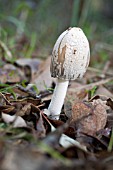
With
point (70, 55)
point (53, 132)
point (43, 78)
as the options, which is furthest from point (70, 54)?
point (43, 78)

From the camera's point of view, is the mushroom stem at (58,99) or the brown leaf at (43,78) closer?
the mushroom stem at (58,99)

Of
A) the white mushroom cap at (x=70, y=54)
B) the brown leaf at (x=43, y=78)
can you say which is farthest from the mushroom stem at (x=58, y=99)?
the brown leaf at (x=43, y=78)

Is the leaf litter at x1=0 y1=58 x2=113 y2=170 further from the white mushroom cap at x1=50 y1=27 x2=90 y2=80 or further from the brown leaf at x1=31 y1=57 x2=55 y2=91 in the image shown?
the white mushroom cap at x1=50 y1=27 x2=90 y2=80

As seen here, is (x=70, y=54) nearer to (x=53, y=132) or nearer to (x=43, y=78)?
(x=53, y=132)

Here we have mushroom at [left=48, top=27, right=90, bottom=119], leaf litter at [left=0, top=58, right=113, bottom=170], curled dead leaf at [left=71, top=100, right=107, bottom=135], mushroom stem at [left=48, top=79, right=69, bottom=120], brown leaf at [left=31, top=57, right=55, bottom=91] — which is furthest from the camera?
brown leaf at [left=31, top=57, right=55, bottom=91]

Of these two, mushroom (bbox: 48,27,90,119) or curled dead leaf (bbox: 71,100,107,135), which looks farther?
mushroom (bbox: 48,27,90,119)

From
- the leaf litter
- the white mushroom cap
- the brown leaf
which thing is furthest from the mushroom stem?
the brown leaf

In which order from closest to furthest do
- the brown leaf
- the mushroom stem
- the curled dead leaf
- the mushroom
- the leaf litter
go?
1. the leaf litter
2. the curled dead leaf
3. the mushroom
4. the mushroom stem
5. the brown leaf

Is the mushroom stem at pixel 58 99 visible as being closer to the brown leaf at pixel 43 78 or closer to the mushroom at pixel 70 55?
the mushroom at pixel 70 55
